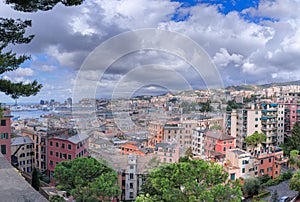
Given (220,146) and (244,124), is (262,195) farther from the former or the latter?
(244,124)

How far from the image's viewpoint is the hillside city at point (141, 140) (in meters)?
2.60

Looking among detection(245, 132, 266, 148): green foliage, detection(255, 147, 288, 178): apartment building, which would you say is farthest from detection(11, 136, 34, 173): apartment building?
detection(245, 132, 266, 148): green foliage

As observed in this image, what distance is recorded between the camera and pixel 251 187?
4.64 m

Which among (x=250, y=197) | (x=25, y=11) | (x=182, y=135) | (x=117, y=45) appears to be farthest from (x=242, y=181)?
(x=25, y=11)

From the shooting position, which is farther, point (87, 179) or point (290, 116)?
point (290, 116)

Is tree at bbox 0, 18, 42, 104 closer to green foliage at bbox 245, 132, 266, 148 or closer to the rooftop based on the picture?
the rooftop

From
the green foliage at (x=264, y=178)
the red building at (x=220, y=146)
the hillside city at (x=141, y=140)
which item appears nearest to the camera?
the hillside city at (x=141, y=140)

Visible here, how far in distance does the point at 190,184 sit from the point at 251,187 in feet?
7.07

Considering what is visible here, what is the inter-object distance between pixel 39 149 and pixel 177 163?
3769 millimetres

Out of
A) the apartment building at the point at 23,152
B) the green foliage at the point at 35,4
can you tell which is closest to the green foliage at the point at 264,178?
the apartment building at the point at 23,152

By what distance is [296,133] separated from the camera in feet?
24.3

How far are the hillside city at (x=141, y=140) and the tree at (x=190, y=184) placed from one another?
144 millimetres

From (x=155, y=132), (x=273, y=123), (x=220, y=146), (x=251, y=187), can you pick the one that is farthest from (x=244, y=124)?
(x=155, y=132)

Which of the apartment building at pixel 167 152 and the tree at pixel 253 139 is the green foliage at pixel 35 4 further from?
the tree at pixel 253 139
